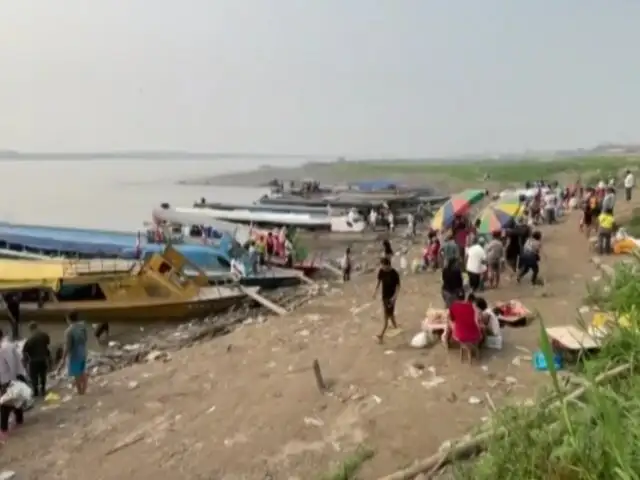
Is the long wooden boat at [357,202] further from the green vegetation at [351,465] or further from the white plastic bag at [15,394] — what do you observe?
the green vegetation at [351,465]

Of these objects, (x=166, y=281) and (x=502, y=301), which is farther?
(x=166, y=281)

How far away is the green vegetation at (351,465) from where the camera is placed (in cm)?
634

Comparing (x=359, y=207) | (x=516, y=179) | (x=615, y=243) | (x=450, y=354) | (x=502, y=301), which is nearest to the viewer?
(x=450, y=354)

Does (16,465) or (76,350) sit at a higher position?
(76,350)

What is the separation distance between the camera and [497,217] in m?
16.1

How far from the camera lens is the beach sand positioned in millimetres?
7176

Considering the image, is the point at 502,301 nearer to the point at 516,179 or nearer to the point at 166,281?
the point at 166,281

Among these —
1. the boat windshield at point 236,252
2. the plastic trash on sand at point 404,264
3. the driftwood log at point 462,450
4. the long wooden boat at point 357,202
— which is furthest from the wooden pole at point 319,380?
the long wooden boat at point 357,202

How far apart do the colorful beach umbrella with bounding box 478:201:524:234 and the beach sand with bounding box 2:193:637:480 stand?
382 cm

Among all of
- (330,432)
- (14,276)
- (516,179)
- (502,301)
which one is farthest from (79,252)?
(516,179)

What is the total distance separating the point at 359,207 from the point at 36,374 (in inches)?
1186

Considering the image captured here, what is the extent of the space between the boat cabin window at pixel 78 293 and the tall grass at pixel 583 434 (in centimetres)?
1343

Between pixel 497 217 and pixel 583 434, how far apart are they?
1269 cm

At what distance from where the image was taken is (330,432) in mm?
7566
